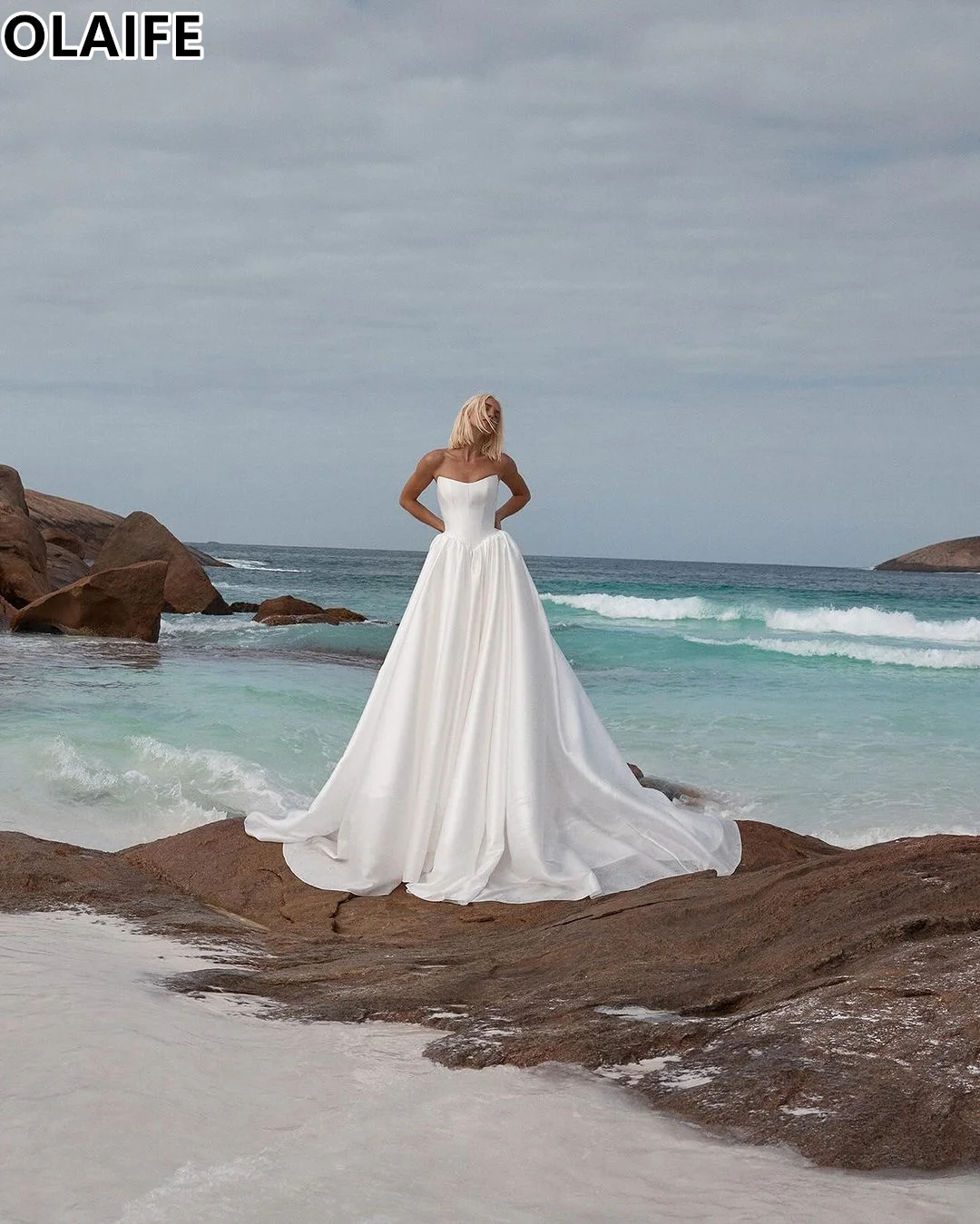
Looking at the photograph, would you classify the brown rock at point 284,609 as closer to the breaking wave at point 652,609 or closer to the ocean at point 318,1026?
the ocean at point 318,1026

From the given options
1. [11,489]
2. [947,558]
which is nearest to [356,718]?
[11,489]

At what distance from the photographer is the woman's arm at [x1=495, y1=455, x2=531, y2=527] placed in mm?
5680

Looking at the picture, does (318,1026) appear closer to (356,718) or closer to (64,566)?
(356,718)

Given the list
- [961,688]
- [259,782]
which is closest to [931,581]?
[961,688]

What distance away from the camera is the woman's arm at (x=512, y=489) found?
5680 millimetres

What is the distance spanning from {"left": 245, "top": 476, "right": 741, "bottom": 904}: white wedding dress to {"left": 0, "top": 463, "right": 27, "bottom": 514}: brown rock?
17.2m

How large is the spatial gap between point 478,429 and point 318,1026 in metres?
3.15

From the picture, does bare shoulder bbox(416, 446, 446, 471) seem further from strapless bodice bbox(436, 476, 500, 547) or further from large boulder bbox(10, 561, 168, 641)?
large boulder bbox(10, 561, 168, 641)

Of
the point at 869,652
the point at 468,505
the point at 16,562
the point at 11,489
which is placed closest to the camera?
the point at 468,505

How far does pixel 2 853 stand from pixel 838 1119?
4.02 m

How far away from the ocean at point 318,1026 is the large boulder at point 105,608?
790 millimetres

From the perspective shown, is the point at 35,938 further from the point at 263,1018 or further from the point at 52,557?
the point at 52,557

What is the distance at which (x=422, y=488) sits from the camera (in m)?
5.71

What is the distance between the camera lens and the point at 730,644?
77.7 feet
